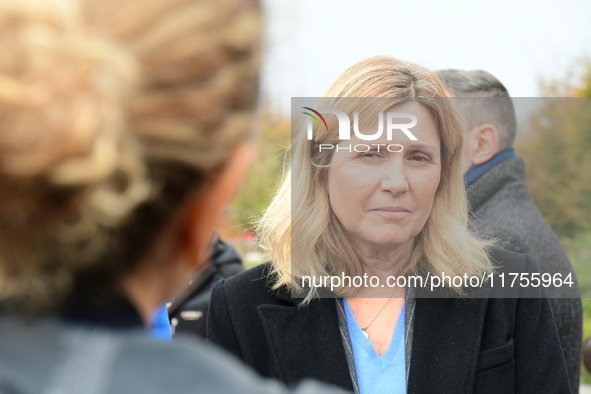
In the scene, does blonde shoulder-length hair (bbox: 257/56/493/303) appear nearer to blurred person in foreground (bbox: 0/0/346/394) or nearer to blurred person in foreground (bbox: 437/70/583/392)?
blurred person in foreground (bbox: 437/70/583/392)

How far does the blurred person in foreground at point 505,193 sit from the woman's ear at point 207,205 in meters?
1.72

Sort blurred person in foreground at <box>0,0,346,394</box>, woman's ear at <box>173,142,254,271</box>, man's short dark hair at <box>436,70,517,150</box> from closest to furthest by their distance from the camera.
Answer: blurred person in foreground at <box>0,0,346,394</box> < woman's ear at <box>173,142,254,271</box> < man's short dark hair at <box>436,70,517,150</box>

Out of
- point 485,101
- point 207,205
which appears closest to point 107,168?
point 207,205

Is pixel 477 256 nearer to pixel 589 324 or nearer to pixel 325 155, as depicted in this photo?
pixel 325 155

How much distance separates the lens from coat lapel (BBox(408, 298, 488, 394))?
171 cm

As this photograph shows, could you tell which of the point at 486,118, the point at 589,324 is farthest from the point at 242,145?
the point at 589,324

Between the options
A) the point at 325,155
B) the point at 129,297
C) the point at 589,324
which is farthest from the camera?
the point at 589,324

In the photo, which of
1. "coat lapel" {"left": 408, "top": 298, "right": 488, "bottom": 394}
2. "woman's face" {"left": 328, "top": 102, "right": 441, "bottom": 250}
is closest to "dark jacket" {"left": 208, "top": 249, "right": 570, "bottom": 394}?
"coat lapel" {"left": 408, "top": 298, "right": 488, "bottom": 394}

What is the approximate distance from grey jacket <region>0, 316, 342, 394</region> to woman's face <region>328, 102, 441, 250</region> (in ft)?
3.87

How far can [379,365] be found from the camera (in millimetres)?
1725

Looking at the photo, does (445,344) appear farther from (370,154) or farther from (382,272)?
(370,154)

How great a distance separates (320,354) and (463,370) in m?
0.41

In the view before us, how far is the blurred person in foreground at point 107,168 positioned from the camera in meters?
0.55

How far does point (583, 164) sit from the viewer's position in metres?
2.37
